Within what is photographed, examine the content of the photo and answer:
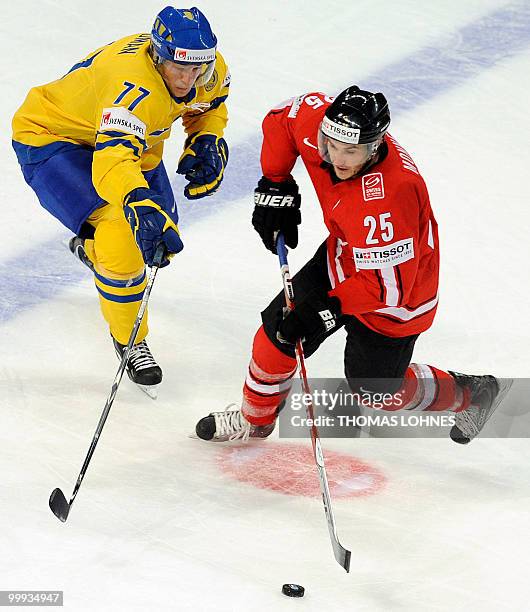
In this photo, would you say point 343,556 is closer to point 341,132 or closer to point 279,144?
point 341,132

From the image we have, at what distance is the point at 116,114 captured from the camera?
10.8 feet

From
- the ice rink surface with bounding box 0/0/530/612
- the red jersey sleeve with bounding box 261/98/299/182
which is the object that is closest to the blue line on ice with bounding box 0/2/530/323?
the ice rink surface with bounding box 0/0/530/612

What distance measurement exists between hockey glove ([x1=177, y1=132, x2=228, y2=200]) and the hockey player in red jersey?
0.43 metres

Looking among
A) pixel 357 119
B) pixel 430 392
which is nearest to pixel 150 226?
pixel 357 119

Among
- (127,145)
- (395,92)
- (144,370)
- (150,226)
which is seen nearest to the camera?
(150,226)

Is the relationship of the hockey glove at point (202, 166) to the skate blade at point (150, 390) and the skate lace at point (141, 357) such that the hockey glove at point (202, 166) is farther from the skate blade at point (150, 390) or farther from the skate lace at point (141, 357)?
the skate blade at point (150, 390)

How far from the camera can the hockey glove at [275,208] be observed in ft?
11.2

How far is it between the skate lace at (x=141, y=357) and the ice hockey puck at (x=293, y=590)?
1.22m

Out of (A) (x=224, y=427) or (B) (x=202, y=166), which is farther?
(B) (x=202, y=166)

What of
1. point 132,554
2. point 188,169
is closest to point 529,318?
point 188,169

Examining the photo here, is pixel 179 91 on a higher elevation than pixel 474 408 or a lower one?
higher

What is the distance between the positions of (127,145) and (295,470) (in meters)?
1.12

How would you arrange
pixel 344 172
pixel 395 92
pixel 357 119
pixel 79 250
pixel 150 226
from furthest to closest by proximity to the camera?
pixel 395 92 < pixel 79 250 < pixel 150 226 < pixel 344 172 < pixel 357 119

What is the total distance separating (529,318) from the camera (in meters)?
4.12
